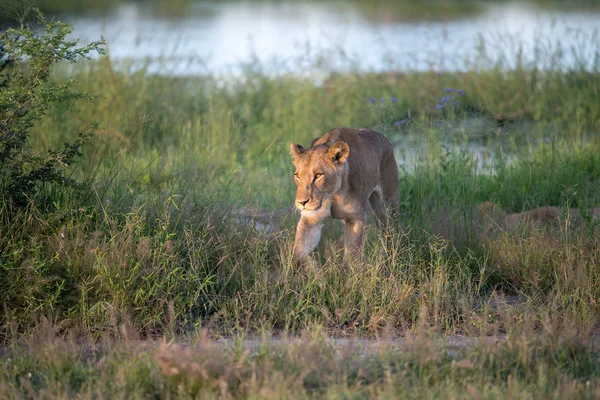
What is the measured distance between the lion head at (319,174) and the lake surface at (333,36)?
4.41 m

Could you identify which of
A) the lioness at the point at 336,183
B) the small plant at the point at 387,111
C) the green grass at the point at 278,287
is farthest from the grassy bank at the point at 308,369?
the small plant at the point at 387,111

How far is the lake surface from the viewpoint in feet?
42.7

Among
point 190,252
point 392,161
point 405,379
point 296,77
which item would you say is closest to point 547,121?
point 296,77

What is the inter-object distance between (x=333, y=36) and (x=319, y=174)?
1206cm

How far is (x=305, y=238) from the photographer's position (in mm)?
5996

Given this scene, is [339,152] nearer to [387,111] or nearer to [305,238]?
[305,238]

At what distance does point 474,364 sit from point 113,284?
2.41 metres

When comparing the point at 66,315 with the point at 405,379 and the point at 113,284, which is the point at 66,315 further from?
the point at 405,379

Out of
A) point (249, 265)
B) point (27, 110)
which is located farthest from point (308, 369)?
point (27, 110)

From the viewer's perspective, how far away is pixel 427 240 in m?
6.57

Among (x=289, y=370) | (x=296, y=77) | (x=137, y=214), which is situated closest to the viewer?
(x=289, y=370)

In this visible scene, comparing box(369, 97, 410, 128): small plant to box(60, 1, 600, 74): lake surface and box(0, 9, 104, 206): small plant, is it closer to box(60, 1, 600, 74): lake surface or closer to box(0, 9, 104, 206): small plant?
box(60, 1, 600, 74): lake surface

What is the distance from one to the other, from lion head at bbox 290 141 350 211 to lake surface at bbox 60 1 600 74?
14.5 feet

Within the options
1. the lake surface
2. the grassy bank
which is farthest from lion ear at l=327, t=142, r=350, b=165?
the lake surface
